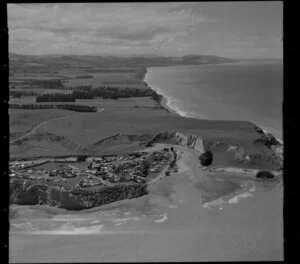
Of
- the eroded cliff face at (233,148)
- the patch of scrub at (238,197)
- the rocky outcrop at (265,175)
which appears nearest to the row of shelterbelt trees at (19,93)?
the eroded cliff face at (233,148)

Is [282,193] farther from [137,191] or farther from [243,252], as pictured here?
[137,191]

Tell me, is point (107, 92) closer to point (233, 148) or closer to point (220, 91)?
point (220, 91)

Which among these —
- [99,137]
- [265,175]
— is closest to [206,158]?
[265,175]

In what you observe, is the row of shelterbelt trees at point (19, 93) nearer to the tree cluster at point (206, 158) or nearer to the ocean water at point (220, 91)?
the ocean water at point (220, 91)

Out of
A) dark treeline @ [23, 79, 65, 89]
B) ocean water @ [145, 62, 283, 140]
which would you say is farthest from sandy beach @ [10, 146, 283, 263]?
dark treeline @ [23, 79, 65, 89]

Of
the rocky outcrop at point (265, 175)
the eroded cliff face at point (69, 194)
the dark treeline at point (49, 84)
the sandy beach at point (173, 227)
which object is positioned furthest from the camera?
the dark treeline at point (49, 84)

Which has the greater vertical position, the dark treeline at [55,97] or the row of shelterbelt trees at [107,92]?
the row of shelterbelt trees at [107,92]
